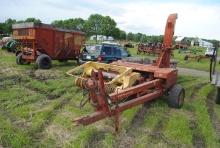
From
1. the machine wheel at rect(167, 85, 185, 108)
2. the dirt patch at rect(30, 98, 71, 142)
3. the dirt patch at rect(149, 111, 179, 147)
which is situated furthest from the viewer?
the machine wheel at rect(167, 85, 185, 108)

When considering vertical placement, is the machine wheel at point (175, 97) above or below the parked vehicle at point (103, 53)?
below

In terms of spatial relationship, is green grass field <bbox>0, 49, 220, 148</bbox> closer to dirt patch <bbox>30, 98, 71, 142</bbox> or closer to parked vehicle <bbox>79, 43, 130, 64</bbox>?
dirt patch <bbox>30, 98, 71, 142</bbox>

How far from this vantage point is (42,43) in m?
A: 16.9

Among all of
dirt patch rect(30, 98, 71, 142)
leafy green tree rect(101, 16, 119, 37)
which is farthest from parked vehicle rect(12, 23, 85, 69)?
leafy green tree rect(101, 16, 119, 37)

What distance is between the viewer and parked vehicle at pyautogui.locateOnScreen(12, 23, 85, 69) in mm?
16391

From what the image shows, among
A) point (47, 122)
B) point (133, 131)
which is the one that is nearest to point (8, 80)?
point (47, 122)

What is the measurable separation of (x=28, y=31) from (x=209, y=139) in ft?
40.3

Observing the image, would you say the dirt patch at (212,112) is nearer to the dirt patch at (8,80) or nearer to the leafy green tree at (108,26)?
the dirt patch at (8,80)

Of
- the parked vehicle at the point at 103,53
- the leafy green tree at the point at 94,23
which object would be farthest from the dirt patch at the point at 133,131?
the leafy green tree at the point at 94,23

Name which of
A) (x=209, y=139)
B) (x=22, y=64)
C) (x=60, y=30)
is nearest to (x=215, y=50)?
(x=209, y=139)

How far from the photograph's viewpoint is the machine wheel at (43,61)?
1600 cm

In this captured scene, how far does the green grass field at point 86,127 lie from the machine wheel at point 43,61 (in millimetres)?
5064

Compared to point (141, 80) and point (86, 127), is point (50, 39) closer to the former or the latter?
point (141, 80)

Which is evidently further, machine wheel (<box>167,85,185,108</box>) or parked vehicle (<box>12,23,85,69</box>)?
parked vehicle (<box>12,23,85,69</box>)
